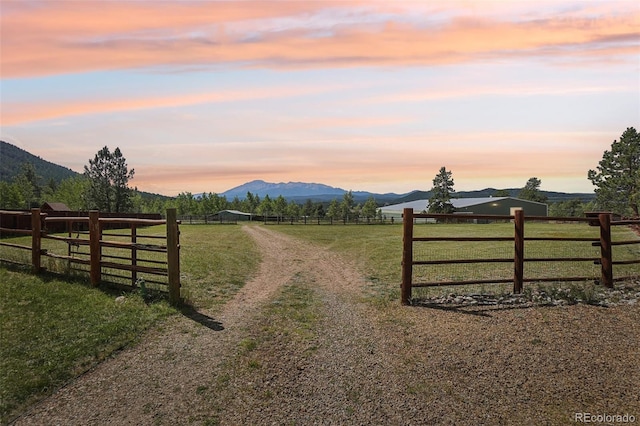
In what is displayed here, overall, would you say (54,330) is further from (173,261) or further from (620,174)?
(620,174)

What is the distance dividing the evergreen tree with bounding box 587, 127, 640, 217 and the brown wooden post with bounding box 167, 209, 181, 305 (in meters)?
54.2

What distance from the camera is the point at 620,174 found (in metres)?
51.0

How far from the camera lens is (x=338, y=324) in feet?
24.2

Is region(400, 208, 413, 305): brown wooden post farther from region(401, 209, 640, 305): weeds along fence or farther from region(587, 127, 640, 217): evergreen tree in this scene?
region(587, 127, 640, 217): evergreen tree

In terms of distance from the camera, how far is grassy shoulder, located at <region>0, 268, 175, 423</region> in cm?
536

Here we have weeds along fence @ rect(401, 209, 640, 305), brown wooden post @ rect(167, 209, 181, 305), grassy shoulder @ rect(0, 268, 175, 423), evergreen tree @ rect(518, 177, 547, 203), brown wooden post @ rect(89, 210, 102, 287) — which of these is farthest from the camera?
evergreen tree @ rect(518, 177, 547, 203)

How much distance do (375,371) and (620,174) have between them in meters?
59.7

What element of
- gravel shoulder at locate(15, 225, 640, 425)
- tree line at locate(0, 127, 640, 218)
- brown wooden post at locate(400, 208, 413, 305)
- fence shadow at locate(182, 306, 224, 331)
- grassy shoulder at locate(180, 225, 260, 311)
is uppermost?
tree line at locate(0, 127, 640, 218)

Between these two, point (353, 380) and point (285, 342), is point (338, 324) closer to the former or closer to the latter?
point (285, 342)

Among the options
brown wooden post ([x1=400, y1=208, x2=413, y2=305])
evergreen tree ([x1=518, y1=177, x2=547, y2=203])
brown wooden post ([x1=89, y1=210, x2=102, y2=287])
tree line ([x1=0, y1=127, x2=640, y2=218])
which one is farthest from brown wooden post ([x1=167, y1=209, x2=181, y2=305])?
evergreen tree ([x1=518, y1=177, x2=547, y2=203])

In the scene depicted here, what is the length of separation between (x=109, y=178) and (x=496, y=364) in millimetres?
71508

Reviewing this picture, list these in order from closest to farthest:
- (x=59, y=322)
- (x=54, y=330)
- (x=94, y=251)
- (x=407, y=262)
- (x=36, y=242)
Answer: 1. (x=54, y=330)
2. (x=59, y=322)
3. (x=407, y=262)
4. (x=94, y=251)
5. (x=36, y=242)

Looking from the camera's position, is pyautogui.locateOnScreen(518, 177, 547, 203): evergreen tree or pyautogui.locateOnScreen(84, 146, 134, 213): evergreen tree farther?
pyautogui.locateOnScreen(518, 177, 547, 203): evergreen tree

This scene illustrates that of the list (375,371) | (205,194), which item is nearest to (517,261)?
(375,371)
